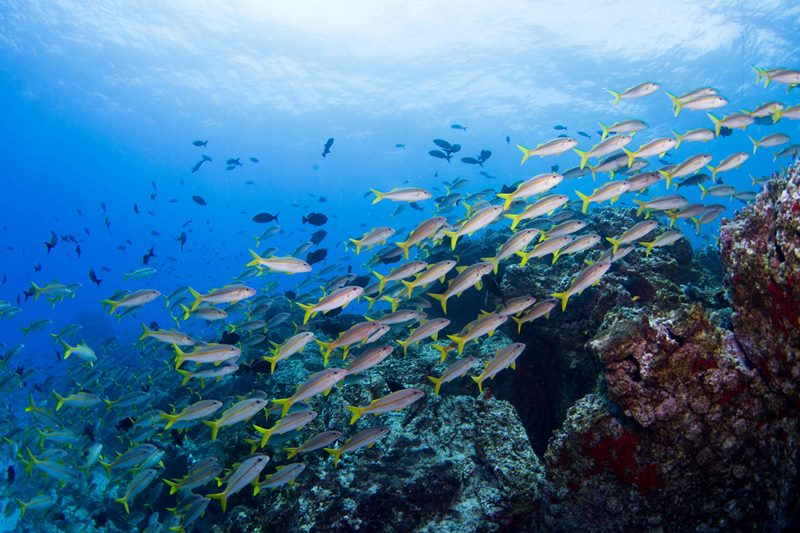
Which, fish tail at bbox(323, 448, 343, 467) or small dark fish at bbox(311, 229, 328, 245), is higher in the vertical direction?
small dark fish at bbox(311, 229, 328, 245)

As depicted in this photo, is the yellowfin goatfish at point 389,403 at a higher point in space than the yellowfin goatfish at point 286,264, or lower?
lower

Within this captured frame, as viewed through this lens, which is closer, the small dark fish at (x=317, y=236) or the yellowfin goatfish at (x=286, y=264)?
the yellowfin goatfish at (x=286, y=264)

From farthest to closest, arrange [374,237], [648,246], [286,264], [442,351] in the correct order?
[374,237] < [286,264] < [648,246] < [442,351]

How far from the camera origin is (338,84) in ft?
134

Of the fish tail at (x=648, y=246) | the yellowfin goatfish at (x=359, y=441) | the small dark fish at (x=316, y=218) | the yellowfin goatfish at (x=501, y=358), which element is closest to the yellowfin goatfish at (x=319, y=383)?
the yellowfin goatfish at (x=359, y=441)

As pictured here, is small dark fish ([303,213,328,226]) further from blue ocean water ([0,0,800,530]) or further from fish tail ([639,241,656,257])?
fish tail ([639,241,656,257])

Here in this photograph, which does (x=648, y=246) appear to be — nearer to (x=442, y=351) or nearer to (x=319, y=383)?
(x=442, y=351)

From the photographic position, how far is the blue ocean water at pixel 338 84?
26.0 metres

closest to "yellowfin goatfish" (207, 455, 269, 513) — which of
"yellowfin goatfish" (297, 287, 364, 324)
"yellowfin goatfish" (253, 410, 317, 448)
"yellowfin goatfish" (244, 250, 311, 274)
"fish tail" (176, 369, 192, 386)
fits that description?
"yellowfin goatfish" (253, 410, 317, 448)

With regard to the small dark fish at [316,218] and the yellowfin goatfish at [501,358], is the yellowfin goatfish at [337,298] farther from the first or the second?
the small dark fish at [316,218]

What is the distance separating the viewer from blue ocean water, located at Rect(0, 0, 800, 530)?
26.0 meters

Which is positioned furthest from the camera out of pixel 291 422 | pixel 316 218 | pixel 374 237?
pixel 316 218

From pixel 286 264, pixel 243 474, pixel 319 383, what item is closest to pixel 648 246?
pixel 319 383

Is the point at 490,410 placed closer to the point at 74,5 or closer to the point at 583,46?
the point at 583,46
